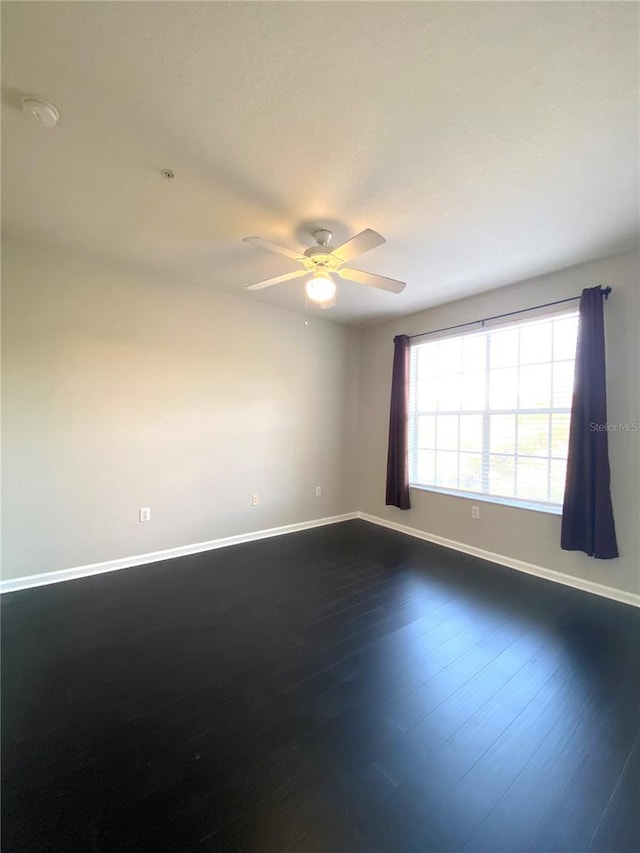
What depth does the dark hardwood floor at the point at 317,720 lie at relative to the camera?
1.08 meters

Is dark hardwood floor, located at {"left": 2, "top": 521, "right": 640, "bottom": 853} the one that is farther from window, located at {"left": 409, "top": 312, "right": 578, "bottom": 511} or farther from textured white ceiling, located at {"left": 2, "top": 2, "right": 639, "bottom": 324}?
textured white ceiling, located at {"left": 2, "top": 2, "right": 639, "bottom": 324}

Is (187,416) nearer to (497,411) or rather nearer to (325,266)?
(325,266)

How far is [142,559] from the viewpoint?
9.91 feet

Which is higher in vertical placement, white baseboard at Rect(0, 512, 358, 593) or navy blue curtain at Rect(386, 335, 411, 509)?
navy blue curtain at Rect(386, 335, 411, 509)

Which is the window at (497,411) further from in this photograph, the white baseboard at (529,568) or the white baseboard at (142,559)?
the white baseboard at (142,559)

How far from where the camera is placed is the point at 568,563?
2.76 metres

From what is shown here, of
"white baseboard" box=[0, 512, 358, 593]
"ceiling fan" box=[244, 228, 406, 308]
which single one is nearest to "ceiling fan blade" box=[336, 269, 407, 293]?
"ceiling fan" box=[244, 228, 406, 308]

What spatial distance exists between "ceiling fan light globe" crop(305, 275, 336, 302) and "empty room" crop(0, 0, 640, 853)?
20mm

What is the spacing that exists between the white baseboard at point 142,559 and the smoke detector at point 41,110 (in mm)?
2878

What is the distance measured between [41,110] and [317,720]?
2840mm

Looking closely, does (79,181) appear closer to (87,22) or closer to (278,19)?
(87,22)

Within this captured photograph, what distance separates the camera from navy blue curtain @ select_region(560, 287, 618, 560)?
8.19 feet

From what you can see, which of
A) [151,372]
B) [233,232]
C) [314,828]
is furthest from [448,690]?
[151,372]

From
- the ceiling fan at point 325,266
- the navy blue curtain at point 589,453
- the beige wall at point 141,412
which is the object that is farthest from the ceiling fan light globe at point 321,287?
the navy blue curtain at point 589,453
